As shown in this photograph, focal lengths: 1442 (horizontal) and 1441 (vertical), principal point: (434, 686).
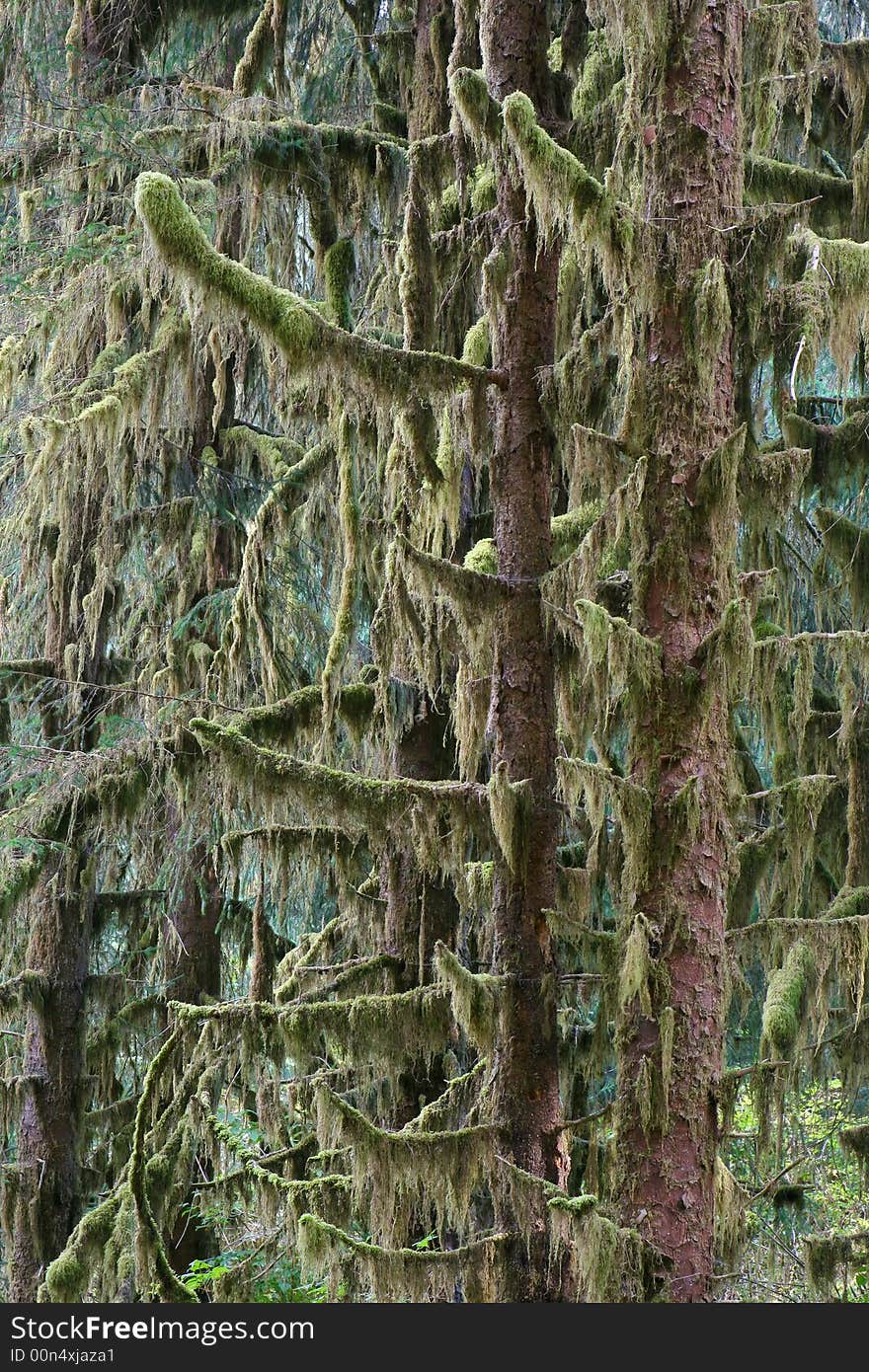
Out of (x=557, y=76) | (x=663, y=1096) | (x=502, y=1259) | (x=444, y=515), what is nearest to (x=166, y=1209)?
(x=502, y=1259)

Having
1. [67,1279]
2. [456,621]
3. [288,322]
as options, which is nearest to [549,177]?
[288,322]

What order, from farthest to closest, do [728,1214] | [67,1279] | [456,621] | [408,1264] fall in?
[67,1279]
[456,621]
[728,1214]
[408,1264]

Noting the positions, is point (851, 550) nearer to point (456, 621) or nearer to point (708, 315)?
point (708, 315)

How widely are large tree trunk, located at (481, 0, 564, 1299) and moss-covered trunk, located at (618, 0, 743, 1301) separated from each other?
0.36 m

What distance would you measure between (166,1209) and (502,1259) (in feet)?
9.04

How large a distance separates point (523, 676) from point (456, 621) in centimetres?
31

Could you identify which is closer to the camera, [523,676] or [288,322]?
[288,322]

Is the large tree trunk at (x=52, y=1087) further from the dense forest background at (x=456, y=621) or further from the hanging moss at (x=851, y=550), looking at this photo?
the hanging moss at (x=851, y=550)

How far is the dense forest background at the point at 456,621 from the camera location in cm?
474

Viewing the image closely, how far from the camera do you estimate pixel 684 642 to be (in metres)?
4.86

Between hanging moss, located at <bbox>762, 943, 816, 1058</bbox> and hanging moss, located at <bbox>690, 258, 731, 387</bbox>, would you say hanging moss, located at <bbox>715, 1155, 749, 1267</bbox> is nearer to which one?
hanging moss, located at <bbox>762, 943, 816, 1058</bbox>

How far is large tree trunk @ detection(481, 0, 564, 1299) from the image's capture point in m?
4.98

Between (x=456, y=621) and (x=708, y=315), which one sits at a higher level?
(x=708, y=315)

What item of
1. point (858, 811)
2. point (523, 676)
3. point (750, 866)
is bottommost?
point (750, 866)
